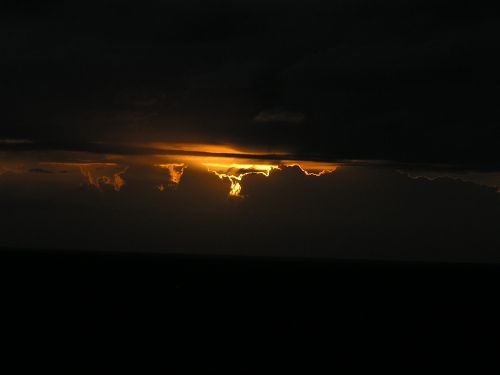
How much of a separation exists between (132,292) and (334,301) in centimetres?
2058

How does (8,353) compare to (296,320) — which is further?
(296,320)

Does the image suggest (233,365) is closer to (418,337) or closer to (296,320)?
(418,337)

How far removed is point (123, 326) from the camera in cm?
4947

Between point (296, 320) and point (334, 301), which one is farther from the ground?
point (334, 301)

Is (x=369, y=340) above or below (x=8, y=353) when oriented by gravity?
above

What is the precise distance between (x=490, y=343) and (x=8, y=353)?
84.1 ft

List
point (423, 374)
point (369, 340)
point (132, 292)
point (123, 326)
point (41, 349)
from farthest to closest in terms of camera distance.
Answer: point (132, 292), point (123, 326), point (369, 340), point (41, 349), point (423, 374)

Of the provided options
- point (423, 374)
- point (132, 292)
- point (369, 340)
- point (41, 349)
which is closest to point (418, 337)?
point (369, 340)

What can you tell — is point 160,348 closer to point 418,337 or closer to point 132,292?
point 418,337

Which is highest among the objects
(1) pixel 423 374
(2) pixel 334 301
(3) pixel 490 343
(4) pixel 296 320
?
(2) pixel 334 301

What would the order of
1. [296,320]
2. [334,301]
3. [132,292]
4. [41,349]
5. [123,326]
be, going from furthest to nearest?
[132,292] < [334,301] < [296,320] < [123,326] < [41,349]

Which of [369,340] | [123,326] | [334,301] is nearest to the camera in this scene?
[369,340]

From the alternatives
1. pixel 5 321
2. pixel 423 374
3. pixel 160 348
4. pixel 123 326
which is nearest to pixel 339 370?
pixel 423 374

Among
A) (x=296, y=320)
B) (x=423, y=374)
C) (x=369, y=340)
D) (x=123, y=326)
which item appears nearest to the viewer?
(x=423, y=374)
